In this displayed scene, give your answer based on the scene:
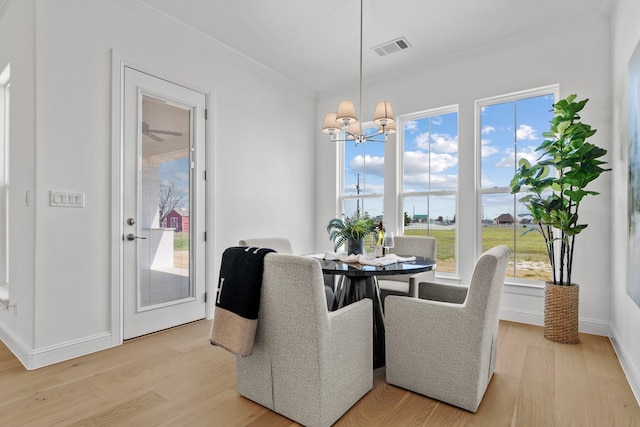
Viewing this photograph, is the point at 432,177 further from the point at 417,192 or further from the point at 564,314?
the point at 564,314

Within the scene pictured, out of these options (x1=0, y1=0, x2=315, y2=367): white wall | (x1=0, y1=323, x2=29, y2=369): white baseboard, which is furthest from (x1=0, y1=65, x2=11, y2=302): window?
(x1=0, y1=323, x2=29, y2=369): white baseboard

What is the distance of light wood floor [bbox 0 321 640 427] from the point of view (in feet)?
5.98

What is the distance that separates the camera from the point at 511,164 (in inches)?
147

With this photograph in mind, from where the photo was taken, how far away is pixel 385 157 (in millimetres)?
4527

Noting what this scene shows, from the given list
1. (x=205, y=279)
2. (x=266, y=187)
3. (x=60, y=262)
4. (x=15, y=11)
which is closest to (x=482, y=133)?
(x=266, y=187)

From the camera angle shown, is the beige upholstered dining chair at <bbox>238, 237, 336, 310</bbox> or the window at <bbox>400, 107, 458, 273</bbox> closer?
the beige upholstered dining chair at <bbox>238, 237, 336, 310</bbox>

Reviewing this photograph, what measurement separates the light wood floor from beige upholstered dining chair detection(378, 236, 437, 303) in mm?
873

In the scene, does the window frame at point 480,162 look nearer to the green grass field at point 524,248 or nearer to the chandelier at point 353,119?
the green grass field at point 524,248

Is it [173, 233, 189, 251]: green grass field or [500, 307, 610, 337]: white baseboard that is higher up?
[173, 233, 189, 251]: green grass field

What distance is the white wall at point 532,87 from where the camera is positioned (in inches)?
123

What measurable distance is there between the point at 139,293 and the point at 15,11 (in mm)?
2464

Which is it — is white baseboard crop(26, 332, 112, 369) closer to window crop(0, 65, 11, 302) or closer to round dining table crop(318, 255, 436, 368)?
window crop(0, 65, 11, 302)

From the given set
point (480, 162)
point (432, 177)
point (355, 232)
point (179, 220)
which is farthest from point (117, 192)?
point (480, 162)

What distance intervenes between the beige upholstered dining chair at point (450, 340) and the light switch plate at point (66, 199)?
241cm
